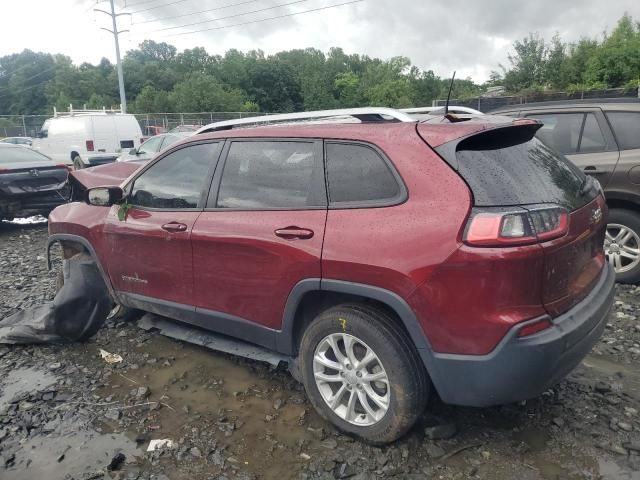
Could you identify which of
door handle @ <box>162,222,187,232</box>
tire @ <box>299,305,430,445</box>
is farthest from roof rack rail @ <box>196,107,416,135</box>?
tire @ <box>299,305,430,445</box>

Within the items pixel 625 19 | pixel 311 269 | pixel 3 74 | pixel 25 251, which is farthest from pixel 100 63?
pixel 311 269

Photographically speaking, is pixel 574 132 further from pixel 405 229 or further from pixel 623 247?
pixel 405 229

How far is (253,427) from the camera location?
3025mm

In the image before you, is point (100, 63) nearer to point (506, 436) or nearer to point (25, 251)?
point (25, 251)

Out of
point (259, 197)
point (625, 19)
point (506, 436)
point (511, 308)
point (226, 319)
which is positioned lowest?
point (506, 436)

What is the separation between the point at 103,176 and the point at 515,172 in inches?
151

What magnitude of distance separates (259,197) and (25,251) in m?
5.95

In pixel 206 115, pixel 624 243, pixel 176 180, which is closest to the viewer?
pixel 176 180

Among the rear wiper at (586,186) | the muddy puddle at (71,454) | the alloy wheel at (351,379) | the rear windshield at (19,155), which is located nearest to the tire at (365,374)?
the alloy wheel at (351,379)

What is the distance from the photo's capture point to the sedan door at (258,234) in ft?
9.18

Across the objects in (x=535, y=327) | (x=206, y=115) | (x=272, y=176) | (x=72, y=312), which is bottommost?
(x=72, y=312)

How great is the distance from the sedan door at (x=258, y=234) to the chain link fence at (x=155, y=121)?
2609cm

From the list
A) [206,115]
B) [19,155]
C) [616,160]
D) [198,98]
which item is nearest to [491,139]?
[616,160]

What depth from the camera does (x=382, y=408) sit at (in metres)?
2.65
